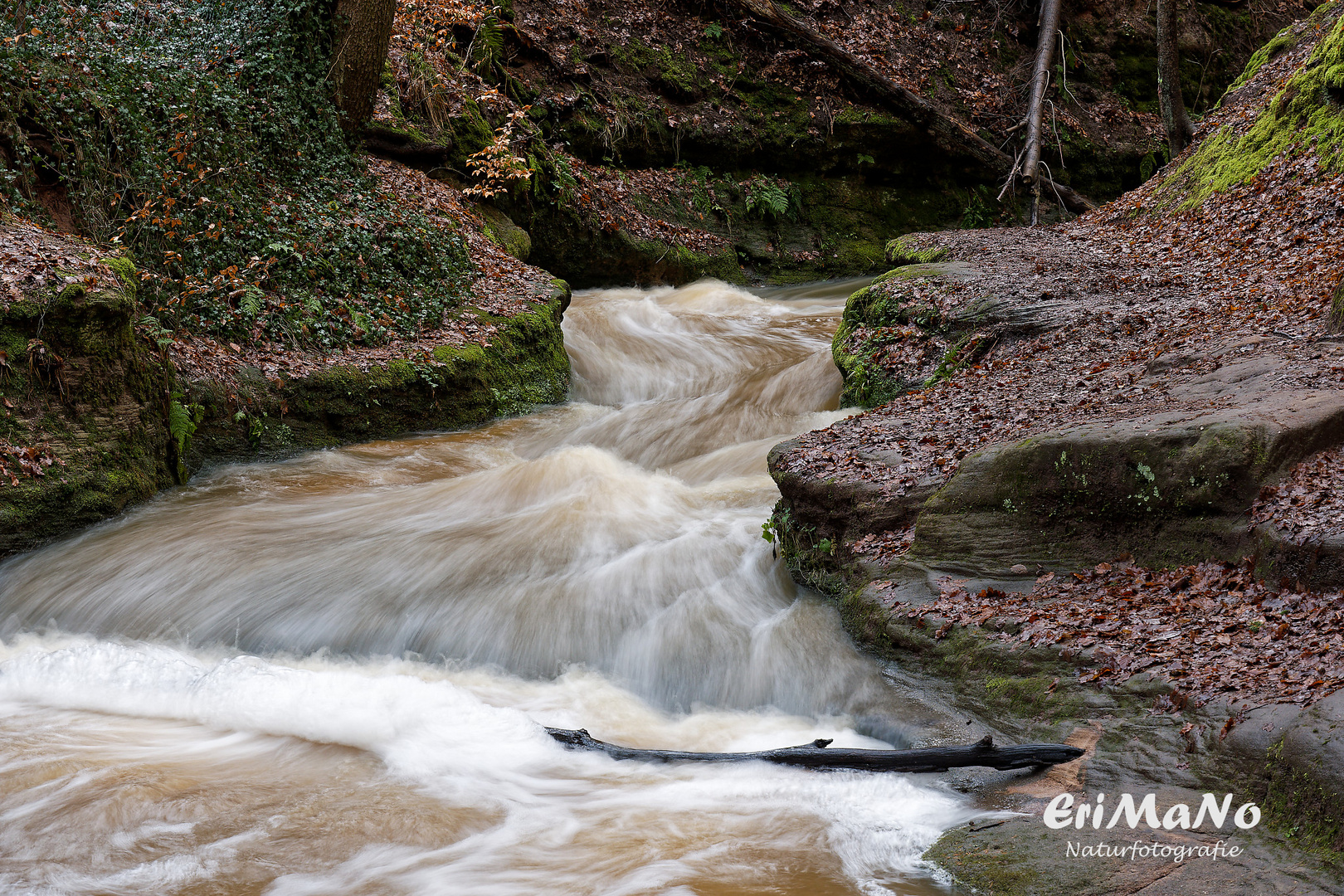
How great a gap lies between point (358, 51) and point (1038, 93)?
43.1 ft

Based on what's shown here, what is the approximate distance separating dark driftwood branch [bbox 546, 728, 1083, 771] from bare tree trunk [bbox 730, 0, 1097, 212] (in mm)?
15686

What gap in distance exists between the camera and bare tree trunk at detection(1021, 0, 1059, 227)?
54.5ft

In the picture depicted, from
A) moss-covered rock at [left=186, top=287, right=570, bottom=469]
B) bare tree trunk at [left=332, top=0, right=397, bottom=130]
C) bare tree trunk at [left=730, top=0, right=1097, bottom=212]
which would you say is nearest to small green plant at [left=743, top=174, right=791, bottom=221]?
bare tree trunk at [left=730, top=0, right=1097, bottom=212]

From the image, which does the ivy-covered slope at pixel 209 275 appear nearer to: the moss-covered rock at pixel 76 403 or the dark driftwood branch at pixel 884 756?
the moss-covered rock at pixel 76 403

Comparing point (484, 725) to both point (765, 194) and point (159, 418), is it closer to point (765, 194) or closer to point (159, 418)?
point (159, 418)

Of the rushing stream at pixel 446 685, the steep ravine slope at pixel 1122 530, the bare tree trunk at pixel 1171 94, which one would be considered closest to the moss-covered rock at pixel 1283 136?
the steep ravine slope at pixel 1122 530

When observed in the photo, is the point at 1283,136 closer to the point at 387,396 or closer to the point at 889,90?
the point at 889,90

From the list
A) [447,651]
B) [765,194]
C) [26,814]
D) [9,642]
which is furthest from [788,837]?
[765,194]

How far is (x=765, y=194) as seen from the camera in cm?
1689

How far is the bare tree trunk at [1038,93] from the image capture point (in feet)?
54.5

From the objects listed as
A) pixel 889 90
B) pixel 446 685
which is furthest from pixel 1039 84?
pixel 446 685

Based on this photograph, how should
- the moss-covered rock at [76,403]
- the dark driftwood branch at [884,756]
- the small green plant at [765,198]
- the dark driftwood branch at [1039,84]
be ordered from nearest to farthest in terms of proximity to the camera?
the dark driftwood branch at [884,756]
the moss-covered rock at [76,403]
the dark driftwood branch at [1039,84]
the small green plant at [765,198]

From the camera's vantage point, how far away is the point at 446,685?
5.46 meters

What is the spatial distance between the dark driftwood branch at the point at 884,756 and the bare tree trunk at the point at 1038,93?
548 inches
